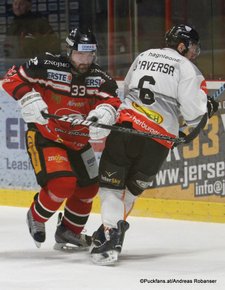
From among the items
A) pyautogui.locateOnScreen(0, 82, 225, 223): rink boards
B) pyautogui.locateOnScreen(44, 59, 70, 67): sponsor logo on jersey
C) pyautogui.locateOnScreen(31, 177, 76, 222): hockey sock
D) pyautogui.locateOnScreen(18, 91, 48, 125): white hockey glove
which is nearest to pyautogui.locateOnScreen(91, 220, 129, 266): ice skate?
pyautogui.locateOnScreen(31, 177, 76, 222): hockey sock

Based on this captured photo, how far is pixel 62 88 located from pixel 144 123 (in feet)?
1.33

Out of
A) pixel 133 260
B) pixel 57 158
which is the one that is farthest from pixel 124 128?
pixel 133 260

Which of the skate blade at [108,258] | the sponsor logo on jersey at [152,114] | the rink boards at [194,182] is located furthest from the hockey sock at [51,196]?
the rink boards at [194,182]

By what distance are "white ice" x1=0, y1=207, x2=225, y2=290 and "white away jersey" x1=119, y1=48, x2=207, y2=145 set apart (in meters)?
0.60

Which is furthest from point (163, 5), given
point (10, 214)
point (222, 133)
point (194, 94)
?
point (194, 94)

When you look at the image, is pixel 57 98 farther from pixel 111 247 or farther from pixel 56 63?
pixel 111 247

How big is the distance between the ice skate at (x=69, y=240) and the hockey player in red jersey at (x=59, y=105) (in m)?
0.22

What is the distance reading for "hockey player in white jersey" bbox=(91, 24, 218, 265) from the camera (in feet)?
14.9

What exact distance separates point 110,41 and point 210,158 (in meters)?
1.23

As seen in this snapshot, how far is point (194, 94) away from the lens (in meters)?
4.53

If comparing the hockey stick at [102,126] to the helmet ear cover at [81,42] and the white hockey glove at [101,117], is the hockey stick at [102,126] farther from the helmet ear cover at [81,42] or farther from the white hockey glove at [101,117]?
the helmet ear cover at [81,42]

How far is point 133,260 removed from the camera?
4.69 metres

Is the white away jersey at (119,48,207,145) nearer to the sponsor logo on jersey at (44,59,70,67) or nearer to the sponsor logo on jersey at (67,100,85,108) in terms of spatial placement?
the sponsor logo on jersey at (67,100,85,108)

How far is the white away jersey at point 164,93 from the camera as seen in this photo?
4555 millimetres
